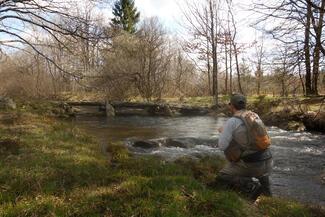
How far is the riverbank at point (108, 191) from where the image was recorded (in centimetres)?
459

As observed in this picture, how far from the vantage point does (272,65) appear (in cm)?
1153

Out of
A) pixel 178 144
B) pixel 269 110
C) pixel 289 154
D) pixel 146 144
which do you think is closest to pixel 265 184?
pixel 289 154

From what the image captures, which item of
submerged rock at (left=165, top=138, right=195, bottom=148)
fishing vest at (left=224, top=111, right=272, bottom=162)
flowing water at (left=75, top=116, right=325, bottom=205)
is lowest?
flowing water at (left=75, top=116, right=325, bottom=205)

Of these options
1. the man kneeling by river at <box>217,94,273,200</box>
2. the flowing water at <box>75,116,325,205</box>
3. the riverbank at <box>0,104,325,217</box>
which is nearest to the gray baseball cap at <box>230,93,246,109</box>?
the man kneeling by river at <box>217,94,273,200</box>

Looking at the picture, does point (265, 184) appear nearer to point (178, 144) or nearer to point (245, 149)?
point (245, 149)

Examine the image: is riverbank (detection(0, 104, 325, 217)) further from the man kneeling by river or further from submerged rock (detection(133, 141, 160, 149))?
submerged rock (detection(133, 141, 160, 149))

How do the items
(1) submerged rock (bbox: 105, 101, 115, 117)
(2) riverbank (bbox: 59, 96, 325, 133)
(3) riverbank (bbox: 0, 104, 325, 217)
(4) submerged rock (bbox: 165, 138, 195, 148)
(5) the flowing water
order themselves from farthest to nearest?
(1) submerged rock (bbox: 105, 101, 115, 117) → (2) riverbank (bbox: 59, 96, 325, 133) → (4) submerged rock (bbox: 165, 138, 195, 148) → (5) the flowing water → (3) riverbank (bbox: 0, 104, 325, 217)

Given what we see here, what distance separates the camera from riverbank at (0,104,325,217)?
4.59m

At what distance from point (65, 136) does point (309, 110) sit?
12952mm

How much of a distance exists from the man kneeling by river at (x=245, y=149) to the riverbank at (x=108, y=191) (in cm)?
27

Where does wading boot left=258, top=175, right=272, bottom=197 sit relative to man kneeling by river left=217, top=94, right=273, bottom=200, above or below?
below

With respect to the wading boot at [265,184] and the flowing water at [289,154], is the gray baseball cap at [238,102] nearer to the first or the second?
the wading boot at [265,184]

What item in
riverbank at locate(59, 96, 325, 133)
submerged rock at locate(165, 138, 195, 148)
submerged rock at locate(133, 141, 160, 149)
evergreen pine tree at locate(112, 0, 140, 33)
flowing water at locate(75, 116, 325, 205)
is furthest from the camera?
evergreen pine tree at locate(112, 0, 140, 33)

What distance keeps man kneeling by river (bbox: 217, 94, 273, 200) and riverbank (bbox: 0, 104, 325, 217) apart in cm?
27
